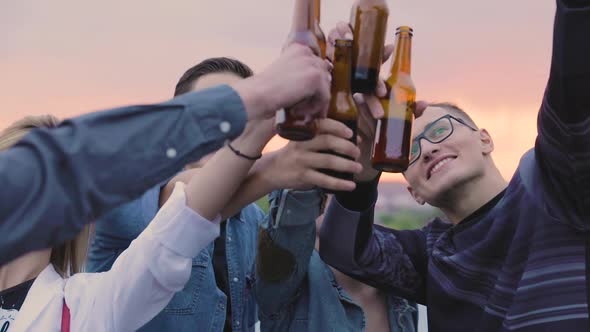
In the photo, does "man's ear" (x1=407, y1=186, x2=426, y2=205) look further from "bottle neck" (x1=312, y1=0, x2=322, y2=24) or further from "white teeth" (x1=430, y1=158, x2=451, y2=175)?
"bottle neck" (x1=312, y1=0, x2=322, y2=24)

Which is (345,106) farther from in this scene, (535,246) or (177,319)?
(177,319)

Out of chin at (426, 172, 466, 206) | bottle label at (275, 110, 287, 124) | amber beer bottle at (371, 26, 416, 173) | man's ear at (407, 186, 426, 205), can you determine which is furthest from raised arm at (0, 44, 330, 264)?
man's ear at (407, 186, 426, 205)

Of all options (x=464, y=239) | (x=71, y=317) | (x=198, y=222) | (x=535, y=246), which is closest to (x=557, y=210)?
(x=535, y=246)

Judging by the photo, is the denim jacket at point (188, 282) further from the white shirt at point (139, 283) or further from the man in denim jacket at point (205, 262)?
the white shirt at point (139, 283)

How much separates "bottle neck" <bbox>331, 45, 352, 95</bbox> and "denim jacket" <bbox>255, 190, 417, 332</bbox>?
1.31 ft

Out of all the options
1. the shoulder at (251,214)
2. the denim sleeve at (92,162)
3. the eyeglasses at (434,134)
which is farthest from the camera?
the shoulder at (251,214)

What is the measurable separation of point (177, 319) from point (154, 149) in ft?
4.37

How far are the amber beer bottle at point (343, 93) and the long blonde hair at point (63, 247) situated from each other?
94 centimetres

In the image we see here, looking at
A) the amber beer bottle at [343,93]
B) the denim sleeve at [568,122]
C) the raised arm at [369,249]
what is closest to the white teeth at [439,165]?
the raised arm at [369,249]

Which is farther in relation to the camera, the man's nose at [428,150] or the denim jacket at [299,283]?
the man's nose at [428,150]

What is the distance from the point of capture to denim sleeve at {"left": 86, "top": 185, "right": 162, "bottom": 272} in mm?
2469

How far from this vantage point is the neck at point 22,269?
206 centimetres

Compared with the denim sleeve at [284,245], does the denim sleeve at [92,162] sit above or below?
above

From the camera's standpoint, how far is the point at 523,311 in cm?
205
